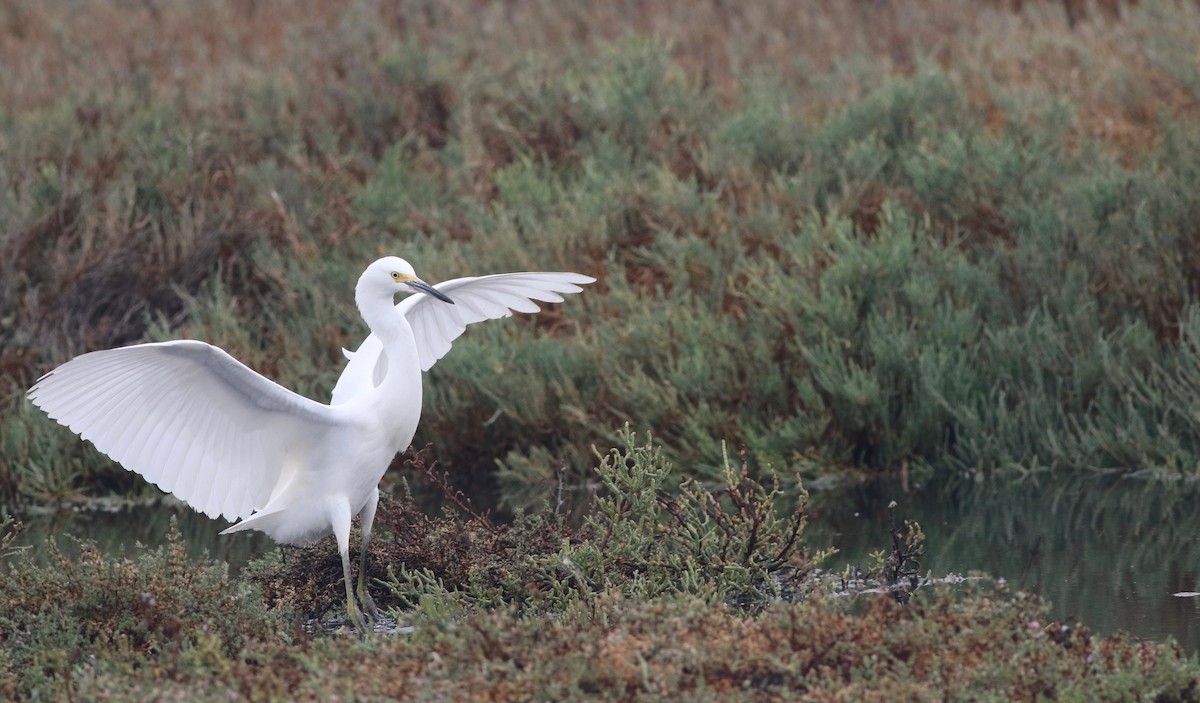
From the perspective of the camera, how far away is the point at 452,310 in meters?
7.19

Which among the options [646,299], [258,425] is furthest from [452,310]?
[646,299]

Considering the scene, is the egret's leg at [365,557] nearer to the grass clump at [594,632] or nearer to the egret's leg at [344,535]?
the egret's leg at [344,535]

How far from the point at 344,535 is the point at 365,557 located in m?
0.22

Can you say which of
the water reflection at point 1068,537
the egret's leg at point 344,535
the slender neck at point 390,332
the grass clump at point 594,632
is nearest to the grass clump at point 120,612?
the grass clump at point 594,632

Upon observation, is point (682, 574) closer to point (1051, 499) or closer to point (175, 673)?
point (175, 673)

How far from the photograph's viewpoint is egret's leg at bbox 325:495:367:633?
20.0ft

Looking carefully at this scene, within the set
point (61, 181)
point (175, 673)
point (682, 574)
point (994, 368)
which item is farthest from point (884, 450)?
point (61, 181)

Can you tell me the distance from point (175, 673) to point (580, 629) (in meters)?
1.14

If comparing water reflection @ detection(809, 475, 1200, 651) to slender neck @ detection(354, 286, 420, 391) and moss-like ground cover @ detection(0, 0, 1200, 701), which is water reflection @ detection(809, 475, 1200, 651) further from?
slender neck @ detection(354, 286, 420, 391)

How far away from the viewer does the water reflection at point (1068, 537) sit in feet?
19.5

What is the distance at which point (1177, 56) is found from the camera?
38.8 ft

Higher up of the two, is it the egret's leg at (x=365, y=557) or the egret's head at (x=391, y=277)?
the egret's head at (x=391, y=277)

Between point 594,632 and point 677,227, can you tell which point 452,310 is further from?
point 677,227

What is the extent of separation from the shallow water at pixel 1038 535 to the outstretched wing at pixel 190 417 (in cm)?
50
